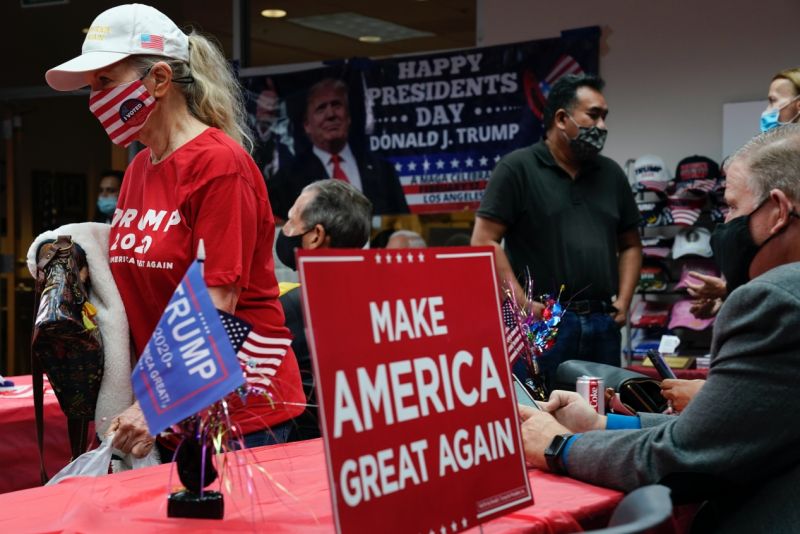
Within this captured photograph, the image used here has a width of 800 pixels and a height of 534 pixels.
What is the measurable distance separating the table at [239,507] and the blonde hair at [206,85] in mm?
774

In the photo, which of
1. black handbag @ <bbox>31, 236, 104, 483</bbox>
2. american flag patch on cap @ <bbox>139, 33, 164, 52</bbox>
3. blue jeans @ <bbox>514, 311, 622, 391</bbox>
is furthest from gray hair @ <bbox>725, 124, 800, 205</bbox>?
blue jeans @ <bbox>514, 311, 622, 391</bbox>

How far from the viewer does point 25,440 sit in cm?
306

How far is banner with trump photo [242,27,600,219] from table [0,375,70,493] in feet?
13.4

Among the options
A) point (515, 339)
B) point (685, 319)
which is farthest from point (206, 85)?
point (685, 319)

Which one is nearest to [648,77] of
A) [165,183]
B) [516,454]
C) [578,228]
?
[578,228]

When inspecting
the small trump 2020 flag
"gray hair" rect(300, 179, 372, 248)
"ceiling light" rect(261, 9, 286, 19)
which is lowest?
the small trump 2020 flag

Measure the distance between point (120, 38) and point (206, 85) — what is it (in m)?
0.22

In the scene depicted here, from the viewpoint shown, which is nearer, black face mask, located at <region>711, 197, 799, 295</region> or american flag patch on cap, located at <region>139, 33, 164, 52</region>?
black face mask, located at <region>711, 197, 799, 295</region>

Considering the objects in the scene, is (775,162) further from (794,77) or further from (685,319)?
(685,319)

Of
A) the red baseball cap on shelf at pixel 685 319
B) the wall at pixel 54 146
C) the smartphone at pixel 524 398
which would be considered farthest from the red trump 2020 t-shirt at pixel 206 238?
the wall at pixel 54 146

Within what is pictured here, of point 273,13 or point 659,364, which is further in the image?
point 273,13

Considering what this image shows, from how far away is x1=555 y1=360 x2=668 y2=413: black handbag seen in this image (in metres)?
2.48

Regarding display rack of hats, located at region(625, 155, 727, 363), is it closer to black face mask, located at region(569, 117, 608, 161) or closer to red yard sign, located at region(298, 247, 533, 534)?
black face mask, located at region(569, 117, 608, 161)

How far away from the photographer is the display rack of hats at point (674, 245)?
5898 millimetres
